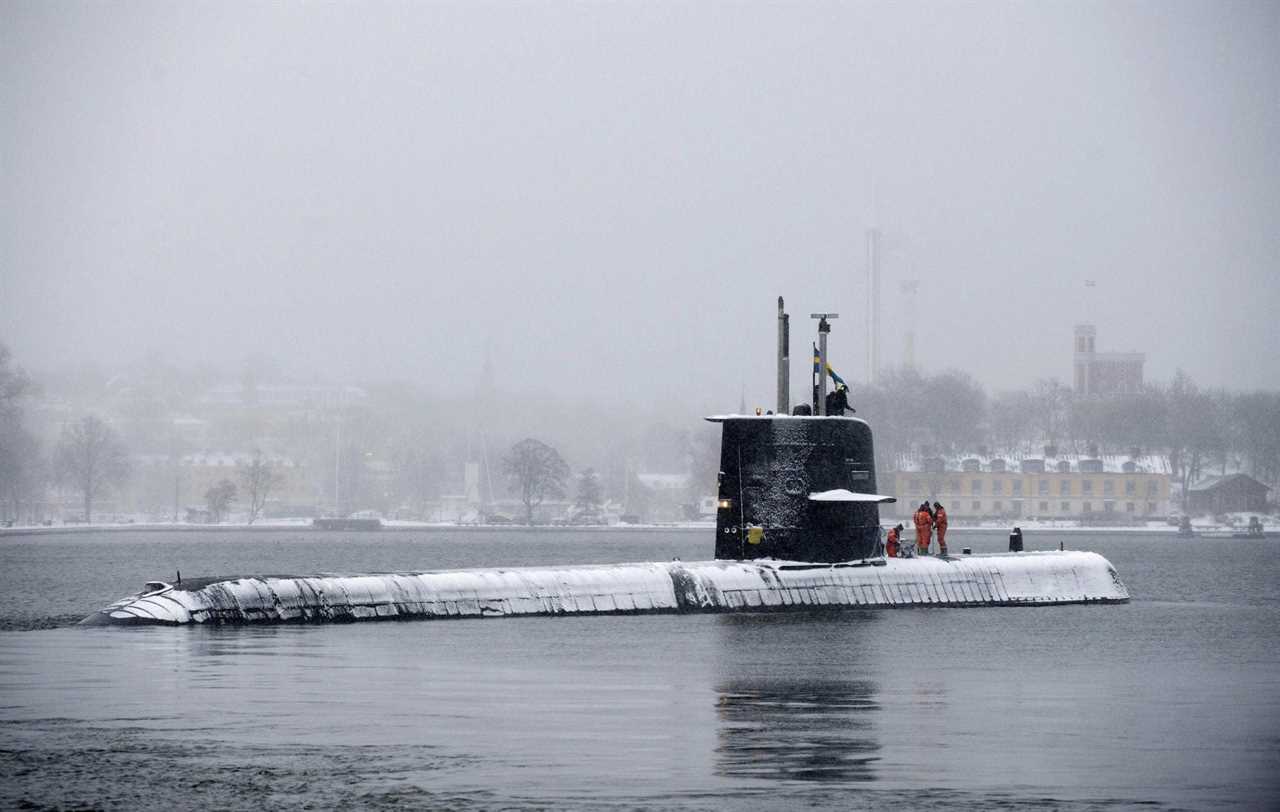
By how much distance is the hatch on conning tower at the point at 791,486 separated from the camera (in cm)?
3362

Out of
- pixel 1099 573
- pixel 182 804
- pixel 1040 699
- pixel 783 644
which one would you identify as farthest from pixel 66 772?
pixel 1099 573

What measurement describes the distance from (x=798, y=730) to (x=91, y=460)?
417ft

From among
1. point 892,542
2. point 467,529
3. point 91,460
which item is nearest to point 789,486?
point 892,542

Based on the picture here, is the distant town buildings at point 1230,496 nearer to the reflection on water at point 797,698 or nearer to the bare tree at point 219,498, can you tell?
the bare tree at point 219,498

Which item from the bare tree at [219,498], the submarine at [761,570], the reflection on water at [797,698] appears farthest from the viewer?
the bare tree at [219,498]

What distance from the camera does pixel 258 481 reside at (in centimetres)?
15388

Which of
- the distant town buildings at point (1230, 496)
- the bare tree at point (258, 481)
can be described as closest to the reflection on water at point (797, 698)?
the bare tree at point (258, 481)

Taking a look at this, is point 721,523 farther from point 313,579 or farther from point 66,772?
point 66,772

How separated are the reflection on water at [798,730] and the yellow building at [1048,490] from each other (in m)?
129

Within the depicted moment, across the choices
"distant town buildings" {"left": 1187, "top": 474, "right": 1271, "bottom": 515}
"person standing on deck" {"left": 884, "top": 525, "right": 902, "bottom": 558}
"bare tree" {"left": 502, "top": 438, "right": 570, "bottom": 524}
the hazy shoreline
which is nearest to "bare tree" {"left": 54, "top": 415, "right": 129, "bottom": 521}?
the hazy shoreline

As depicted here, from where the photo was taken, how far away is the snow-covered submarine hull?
2873 cm

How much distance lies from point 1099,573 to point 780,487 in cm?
986

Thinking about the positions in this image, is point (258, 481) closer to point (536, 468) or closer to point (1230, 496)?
point (536, 468)

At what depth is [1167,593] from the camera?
2082 inches
